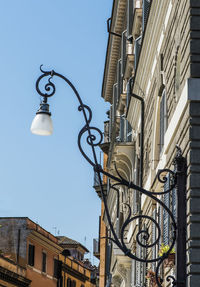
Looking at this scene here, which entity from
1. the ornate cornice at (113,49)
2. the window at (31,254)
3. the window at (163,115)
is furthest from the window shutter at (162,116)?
the window at (31,254)

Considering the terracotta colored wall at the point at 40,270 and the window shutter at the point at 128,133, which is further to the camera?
the terracotta colored wall at the point at 40,270

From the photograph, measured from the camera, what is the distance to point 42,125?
1070 centimetres

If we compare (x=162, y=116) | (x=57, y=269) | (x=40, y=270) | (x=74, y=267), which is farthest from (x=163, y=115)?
(x=74, y=267)

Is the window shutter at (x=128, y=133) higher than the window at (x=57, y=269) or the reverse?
the reverse

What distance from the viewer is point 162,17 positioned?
1406 centimetres

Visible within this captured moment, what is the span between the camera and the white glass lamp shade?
10641 millimetres

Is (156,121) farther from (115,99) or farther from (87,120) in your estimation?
(115,99)

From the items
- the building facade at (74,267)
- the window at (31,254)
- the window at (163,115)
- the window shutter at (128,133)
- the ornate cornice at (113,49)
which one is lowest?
the window at (163,115)

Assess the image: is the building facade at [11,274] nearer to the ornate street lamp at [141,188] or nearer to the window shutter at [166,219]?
the window shutter at [166,219]

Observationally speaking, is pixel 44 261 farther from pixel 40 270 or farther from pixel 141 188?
pixel 141 188

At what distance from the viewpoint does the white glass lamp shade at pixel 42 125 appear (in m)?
10.6

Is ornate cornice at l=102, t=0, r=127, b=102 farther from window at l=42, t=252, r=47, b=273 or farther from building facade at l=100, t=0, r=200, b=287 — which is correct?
window at l=42, t=252, r=47, b=273

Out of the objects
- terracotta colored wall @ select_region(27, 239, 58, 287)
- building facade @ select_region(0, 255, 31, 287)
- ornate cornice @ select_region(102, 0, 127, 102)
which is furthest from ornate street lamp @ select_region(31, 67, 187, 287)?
terracotta colored wall @ select_region(27, 239, 58, 287)

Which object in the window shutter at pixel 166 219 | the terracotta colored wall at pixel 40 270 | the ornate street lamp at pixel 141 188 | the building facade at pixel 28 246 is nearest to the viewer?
the ornate street lamp at pixel 141 188
